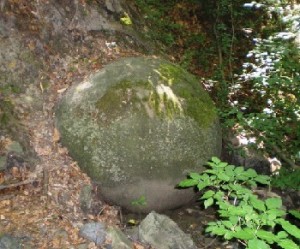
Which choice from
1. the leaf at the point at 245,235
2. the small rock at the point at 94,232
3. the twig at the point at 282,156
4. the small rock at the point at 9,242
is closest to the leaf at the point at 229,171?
the leaf at the point at 245,235

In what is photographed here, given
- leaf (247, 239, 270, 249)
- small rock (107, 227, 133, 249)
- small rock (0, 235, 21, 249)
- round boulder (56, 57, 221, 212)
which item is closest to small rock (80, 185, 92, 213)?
round boulder (56, 57, 221, 212)

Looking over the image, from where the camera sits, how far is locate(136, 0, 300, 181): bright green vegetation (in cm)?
496

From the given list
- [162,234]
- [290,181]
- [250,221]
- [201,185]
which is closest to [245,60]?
[290,181]

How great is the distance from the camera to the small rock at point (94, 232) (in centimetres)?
393

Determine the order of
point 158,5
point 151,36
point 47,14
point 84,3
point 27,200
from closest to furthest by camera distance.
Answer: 1. point 27,200
2. point 47,14
3. point 84,3
4. point 151,36
5. point 158,5

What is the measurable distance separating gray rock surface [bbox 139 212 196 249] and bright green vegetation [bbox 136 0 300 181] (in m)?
1.54

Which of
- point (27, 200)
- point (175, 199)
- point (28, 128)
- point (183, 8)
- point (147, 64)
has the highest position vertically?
point (183, 8)

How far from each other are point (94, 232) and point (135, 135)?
1171mm

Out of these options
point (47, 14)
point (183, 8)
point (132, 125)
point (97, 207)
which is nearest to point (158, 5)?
point (183, 8)

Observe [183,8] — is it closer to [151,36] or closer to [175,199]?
[151,36]

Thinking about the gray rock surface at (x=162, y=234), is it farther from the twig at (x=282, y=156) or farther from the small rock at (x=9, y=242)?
the twig at (x=282, y=156)

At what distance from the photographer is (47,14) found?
566cm

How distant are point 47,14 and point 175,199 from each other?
133 inches

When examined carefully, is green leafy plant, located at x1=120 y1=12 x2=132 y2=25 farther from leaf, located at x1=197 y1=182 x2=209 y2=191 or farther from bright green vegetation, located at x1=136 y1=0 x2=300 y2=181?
leaf, located at x1=197 y1=182 x2=209 y2=191
